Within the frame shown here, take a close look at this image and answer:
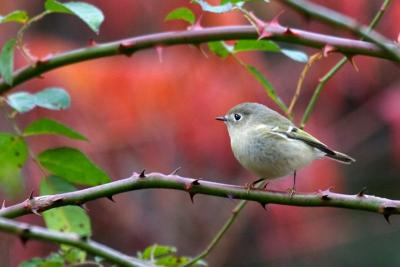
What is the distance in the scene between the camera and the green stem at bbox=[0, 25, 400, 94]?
204cm

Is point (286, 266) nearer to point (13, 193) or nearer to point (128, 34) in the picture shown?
point (128, 34)

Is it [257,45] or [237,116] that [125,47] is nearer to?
[257,45]

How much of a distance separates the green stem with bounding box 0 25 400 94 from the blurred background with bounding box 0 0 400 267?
2.81 meters

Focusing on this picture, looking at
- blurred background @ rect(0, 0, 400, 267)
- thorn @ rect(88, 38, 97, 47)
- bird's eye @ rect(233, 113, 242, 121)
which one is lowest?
thorn @ rect(88, 38, 97, 47)

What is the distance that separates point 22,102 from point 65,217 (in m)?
0.38

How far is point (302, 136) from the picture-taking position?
9.96 ft

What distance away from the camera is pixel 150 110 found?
558cm

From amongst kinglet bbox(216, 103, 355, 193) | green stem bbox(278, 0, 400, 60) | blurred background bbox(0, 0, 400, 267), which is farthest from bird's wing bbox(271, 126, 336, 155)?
blurred background bbox(0, 0, 400, 267)

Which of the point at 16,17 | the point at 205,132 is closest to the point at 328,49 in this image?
the point at 16,17

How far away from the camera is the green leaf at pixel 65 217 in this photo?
2.29 m

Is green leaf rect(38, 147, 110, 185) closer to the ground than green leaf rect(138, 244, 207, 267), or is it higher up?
higher up

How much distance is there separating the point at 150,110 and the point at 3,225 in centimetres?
427

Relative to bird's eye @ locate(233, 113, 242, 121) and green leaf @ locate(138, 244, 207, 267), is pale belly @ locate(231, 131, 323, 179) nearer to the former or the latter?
bird's eye @ locate(233, 113, 242, 121)

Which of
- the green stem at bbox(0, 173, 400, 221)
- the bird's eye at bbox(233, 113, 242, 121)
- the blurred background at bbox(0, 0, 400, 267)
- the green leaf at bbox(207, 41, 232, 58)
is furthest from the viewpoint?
the blurred background at bbox(0, 0, 400, 267)
